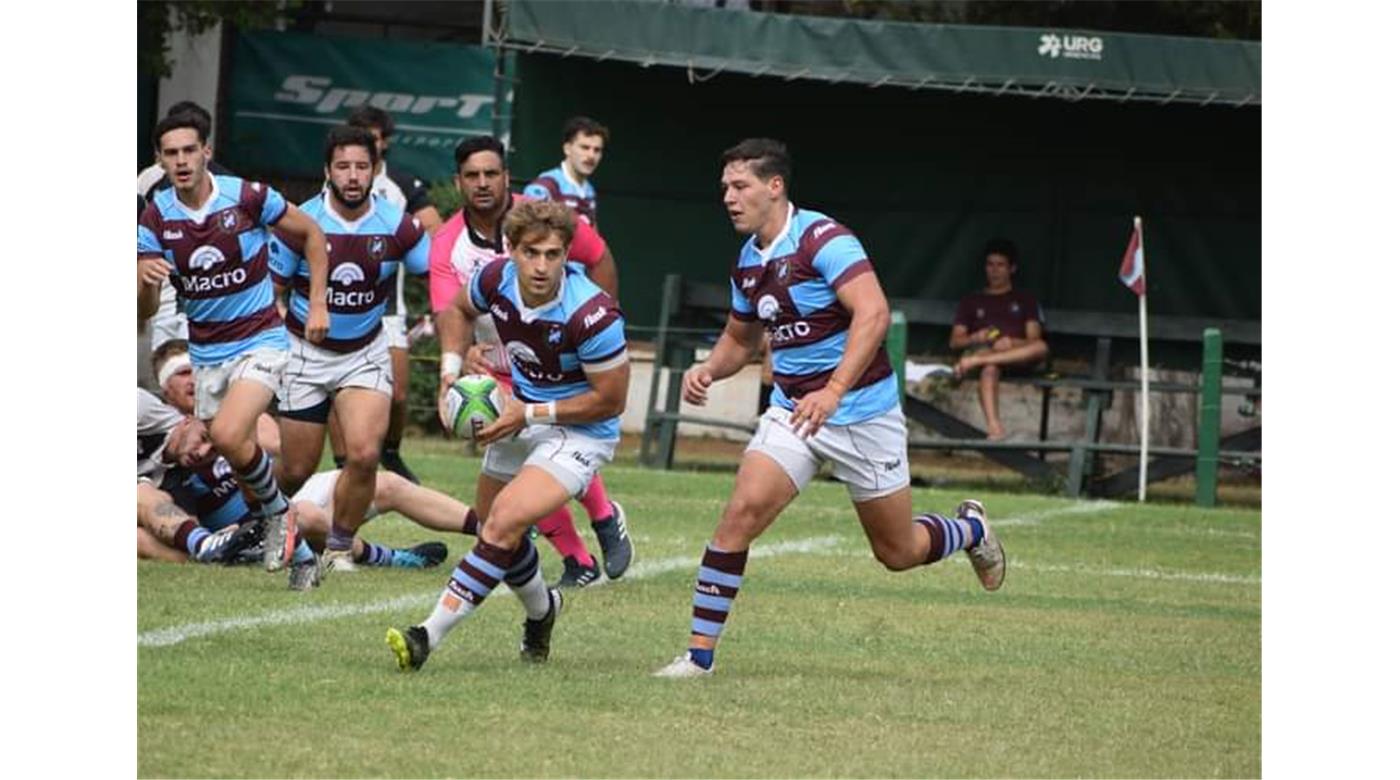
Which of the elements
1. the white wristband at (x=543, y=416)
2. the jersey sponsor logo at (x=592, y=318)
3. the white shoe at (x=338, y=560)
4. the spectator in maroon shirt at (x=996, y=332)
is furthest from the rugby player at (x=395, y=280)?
the spectator in maroon shirt at (x=996, y=332)

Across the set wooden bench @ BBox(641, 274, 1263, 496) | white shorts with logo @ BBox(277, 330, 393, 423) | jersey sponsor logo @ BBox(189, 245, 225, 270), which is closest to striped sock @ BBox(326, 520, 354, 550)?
white shorts with logo @ BBox(277, 330, 393, 423)

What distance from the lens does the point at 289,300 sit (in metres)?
13.2

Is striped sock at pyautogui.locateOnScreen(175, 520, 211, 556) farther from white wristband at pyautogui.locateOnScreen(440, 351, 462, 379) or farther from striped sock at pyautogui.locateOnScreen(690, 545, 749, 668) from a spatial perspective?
striped sock at pyautogui.locateOnScreen(690, 545, 749, 668)

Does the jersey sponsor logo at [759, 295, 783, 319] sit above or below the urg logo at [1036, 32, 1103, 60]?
below

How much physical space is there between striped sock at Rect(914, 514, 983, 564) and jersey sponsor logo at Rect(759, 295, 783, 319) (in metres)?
1.09

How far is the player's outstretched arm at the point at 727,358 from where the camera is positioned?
10.2 m

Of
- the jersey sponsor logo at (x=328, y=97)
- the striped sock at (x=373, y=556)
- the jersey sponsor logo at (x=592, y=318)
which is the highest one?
the jersey sponsor logo at (x=328, y=97)

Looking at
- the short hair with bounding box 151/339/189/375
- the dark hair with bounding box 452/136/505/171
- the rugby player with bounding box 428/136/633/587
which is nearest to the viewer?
the rugby player with bounding box 428/136/633/587

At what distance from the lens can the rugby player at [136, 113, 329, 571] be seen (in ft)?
40.1

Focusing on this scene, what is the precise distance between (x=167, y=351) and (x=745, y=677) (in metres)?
5.47

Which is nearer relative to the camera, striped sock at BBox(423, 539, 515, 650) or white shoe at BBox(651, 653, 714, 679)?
striped sock at BBox(423, 539, 515, 650)

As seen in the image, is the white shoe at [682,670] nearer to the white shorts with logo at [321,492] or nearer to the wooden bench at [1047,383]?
the white shorts with logo at [321,492]

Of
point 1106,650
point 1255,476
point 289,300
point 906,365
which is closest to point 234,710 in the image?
point 1106,650

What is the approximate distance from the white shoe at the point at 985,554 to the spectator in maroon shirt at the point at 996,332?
30.9ft
